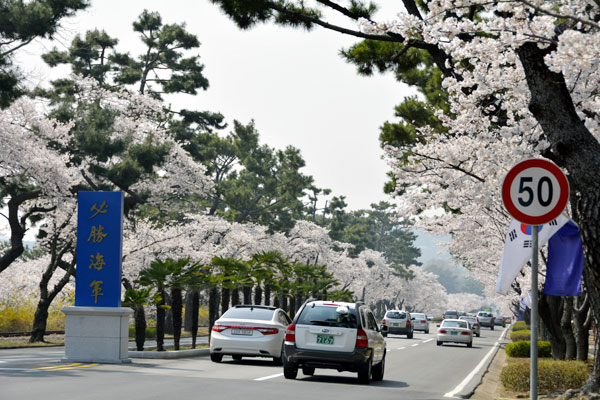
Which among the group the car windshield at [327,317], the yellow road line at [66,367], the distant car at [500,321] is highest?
the car windshield at [327,317]

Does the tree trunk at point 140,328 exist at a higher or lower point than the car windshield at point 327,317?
lower

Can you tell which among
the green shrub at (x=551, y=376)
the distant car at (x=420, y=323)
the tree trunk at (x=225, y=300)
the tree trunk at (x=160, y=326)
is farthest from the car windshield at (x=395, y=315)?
the green shrub at (x=551, y=376)

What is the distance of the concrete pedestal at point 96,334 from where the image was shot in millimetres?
19562

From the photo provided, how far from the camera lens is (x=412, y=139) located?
28.5 meters

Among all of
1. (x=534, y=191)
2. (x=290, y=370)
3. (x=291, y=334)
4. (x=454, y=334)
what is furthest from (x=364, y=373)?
(x=454, y=334)

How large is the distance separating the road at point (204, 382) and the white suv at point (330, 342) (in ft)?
1.21

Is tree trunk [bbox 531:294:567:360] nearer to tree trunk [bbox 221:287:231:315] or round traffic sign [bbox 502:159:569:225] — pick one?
round traffic sign [bbox 502:159:569:225]

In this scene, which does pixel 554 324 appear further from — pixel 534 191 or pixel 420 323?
pixel 420 323

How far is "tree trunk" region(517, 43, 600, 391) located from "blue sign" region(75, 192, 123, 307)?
1170 centimetres

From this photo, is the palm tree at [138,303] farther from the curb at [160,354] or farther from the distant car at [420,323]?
the distant car at [420,323]

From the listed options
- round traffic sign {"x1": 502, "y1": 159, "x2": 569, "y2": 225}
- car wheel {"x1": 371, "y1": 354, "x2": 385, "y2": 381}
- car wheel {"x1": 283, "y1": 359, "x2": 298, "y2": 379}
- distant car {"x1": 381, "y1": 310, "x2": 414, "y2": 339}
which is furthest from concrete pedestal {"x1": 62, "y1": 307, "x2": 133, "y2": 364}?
distant car {"x1": 381, "y1": 310, "x2": 414, "y2": 339}

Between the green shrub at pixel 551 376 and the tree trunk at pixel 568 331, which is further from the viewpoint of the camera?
the tree trunk at pixel 568 331

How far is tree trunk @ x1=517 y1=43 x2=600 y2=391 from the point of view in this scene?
35.4 ft

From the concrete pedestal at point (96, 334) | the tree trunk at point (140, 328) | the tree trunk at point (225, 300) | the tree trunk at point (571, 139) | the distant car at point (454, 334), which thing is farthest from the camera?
the distant car at point (454, 334)
